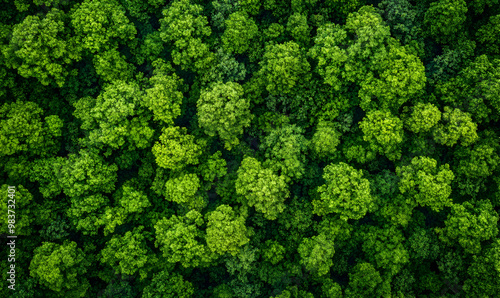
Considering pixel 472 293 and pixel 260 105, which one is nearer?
pixel 472 293

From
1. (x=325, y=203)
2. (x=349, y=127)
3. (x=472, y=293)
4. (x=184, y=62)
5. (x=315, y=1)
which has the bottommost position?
(x=472, y=293)

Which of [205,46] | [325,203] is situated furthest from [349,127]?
[205,46]

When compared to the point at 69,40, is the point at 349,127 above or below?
below

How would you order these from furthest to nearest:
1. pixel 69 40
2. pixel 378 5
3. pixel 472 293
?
1. pixel 378 5
2. pixel 69 40
3. pixel 472 293

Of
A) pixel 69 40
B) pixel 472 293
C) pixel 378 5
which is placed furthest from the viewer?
pixel 378 5

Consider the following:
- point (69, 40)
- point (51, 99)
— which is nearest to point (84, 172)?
point (51, 99)

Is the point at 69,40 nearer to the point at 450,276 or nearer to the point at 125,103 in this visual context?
the point at 125,103
